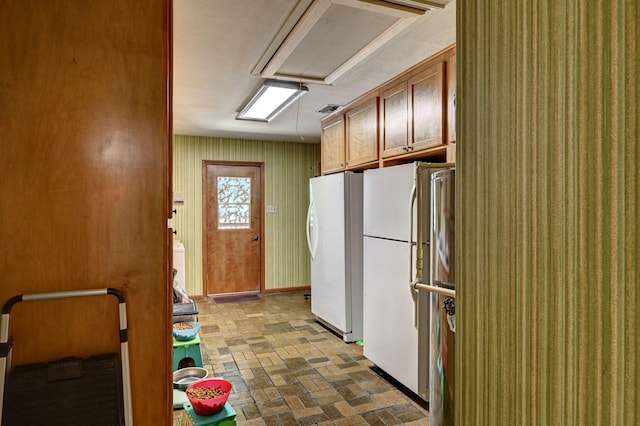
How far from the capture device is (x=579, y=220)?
1.40 feet

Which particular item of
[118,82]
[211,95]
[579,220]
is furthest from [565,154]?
[211,95]

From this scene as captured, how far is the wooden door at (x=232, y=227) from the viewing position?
6.20 m

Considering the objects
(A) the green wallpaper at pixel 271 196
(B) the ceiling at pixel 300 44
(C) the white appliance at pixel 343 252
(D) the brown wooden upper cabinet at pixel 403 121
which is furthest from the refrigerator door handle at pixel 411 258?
(A) the green wallpaper at pixel 271 196

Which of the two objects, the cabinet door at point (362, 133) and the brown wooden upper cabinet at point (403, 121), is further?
the cabinet door at point (362, 133)

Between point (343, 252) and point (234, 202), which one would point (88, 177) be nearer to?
point (343, 252)

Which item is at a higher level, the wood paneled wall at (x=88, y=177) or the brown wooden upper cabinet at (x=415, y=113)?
the brown wooden upper cabinet at (x=415, y=113)

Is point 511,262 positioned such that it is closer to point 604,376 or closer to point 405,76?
point 604,376

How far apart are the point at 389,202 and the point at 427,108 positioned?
0.76m

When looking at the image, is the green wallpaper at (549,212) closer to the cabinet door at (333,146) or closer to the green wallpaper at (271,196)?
the cabinet door at (333,146)

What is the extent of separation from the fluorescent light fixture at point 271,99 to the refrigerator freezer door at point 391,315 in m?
1.43

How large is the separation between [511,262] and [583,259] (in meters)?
0.10

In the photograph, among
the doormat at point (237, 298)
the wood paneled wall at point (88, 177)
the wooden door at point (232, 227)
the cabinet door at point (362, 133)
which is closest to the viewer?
the wood paneled wall at point (88, 177)

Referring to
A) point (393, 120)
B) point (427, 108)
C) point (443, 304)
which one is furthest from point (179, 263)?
point (443, 304)

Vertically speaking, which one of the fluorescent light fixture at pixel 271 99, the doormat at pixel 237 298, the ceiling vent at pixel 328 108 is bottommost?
the doormat at pixel 237 298
